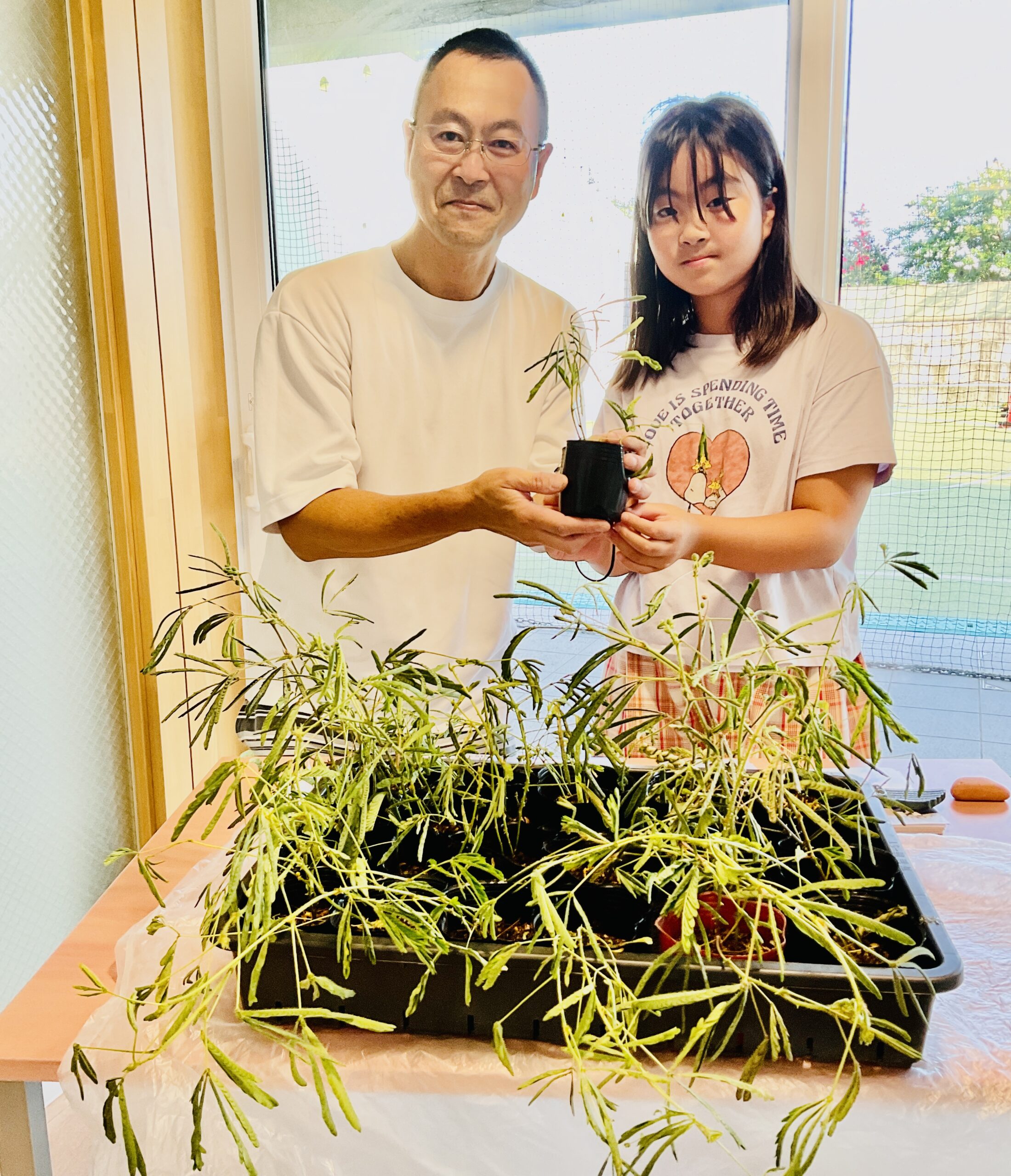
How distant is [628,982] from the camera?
736 mm

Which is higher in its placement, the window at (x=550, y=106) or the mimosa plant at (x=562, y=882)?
the window at (x=550, y=106)

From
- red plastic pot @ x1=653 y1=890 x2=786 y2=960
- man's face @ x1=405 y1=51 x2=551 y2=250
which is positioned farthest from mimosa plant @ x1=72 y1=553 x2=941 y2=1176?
man's face @ x1=405 y1=51 x2=551 y2=250

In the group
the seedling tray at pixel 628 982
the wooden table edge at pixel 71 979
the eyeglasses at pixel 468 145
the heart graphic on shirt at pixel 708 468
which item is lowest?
the wooden table edge at pixel 71 979

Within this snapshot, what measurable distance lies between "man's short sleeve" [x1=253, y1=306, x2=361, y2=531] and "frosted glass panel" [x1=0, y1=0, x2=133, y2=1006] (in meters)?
0.53

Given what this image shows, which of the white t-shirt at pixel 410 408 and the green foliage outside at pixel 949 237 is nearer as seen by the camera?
the white t-shirt at pixel 410 408

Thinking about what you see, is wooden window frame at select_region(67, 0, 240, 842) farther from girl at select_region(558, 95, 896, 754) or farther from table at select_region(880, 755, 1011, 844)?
table at select_region(880, 755, 1011, 844)

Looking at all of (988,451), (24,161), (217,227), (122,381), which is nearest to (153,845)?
(122,381)

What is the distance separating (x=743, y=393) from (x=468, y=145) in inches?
23.1

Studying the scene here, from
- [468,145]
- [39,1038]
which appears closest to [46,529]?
[468,145]

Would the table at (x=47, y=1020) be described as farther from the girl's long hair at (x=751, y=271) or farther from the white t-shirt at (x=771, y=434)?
the girl's long hair at (x=751, y=271)

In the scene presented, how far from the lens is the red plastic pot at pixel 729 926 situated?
29.8 inches

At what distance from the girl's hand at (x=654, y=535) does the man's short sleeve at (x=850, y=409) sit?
0.92 feet

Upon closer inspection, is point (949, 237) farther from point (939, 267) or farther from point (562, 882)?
point (562, 882)

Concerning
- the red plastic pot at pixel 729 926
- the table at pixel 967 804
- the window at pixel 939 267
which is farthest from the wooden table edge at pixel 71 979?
the window at pixel 939 267
